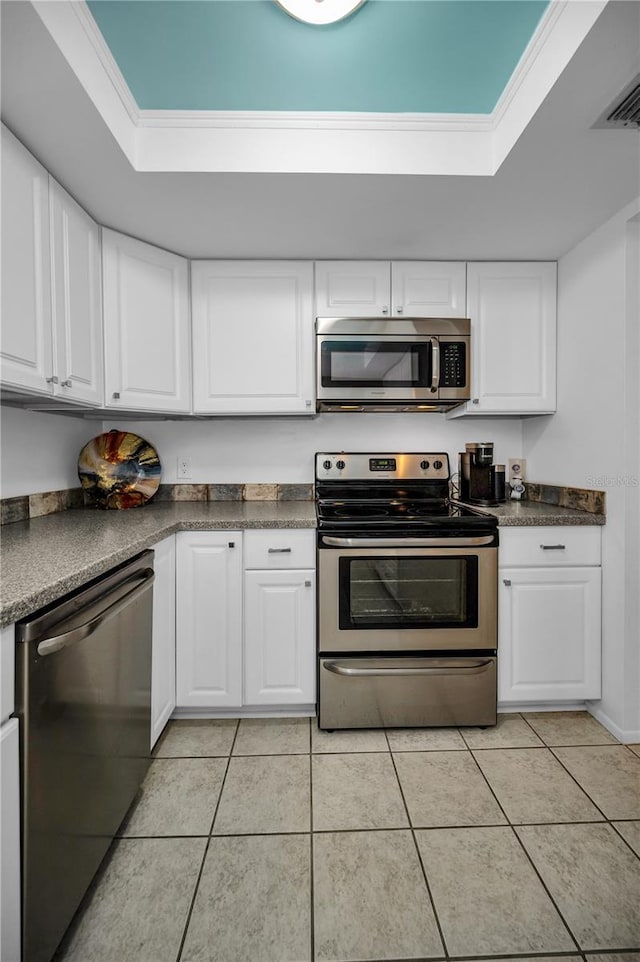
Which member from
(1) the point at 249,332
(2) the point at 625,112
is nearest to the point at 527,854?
(2) the point at 625,112

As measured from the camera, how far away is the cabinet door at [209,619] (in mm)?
2053

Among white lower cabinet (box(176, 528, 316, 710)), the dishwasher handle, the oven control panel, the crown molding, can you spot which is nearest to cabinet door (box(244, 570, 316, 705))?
white lower cabinet (box(176, 528, 316, 710))

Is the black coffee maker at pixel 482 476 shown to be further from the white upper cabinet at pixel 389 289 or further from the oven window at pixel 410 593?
the white upper cabinet at pixel 389 289

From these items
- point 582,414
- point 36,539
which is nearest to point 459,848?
point 36,539

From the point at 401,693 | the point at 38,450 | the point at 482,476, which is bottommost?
the point at 401,693

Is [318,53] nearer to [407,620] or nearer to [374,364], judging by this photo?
[374,364]

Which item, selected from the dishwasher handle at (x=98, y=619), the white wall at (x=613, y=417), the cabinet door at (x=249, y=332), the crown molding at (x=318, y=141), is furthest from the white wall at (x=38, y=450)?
the white wall at (x=613, y=417)

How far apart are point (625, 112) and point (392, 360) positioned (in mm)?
1189

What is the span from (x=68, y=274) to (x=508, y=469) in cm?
233

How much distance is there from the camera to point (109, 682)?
1.31 meters

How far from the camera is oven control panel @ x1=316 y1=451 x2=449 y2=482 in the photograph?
104 inches

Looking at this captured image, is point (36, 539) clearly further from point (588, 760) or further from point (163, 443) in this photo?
point (588, 760)

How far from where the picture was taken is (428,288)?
94.8 inches

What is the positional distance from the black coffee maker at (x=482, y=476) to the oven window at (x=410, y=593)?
1.63 feet
